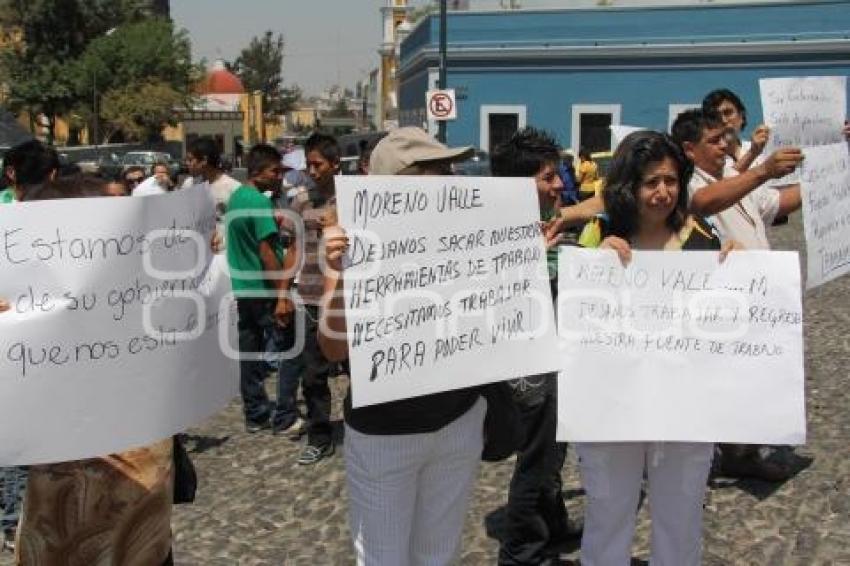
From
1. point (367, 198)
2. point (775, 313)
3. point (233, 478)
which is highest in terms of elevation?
point (367, 198)

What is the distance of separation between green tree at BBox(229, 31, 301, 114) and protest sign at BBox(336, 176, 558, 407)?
314 feet

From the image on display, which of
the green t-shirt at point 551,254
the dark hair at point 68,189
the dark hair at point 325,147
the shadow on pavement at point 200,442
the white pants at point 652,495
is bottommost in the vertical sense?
the shadow on pavement at point 200,442

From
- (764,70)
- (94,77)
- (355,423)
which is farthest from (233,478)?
(94,77)

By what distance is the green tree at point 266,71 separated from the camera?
96.8 m

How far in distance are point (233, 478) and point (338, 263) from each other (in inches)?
115

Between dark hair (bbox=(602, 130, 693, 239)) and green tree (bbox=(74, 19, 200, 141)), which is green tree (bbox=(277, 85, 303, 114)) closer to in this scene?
green tree (bbox=(74, 19, 200, 141))

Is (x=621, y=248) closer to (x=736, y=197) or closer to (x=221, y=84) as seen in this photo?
(x=736, y=197)

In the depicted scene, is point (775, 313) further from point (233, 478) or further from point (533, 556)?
point (233, 478)

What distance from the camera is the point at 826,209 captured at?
407cm

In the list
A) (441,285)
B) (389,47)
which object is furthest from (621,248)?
(389,47)

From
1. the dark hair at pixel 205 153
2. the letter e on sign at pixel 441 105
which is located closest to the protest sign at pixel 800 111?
the dark hair at pixel 205 153

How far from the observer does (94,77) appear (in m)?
48.9

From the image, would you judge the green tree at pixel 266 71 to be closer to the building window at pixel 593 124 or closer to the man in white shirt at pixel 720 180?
the building window at pixel 593 124

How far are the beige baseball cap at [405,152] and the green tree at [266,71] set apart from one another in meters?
95.6
